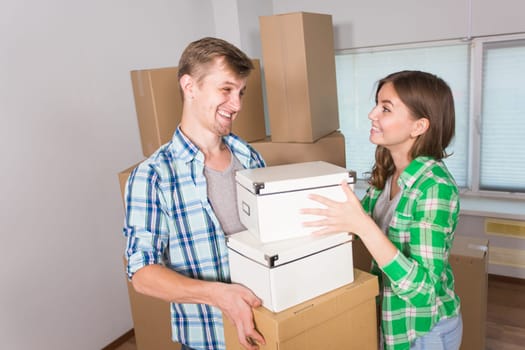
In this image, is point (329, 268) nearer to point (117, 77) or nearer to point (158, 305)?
point (158, 305)

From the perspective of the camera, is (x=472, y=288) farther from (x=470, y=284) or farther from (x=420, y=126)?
(x=420, y=126)

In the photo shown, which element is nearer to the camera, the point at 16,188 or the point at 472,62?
the point at 16,188

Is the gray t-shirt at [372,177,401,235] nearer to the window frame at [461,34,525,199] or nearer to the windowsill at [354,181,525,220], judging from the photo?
the windowsill at [354,181,525,220]

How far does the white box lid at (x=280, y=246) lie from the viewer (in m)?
0.93

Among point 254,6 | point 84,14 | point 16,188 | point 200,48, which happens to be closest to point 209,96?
point 200,48

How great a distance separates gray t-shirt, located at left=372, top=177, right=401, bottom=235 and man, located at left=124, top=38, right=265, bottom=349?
42 centimetres

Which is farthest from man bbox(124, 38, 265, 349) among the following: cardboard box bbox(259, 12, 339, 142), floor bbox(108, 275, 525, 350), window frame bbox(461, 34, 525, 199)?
window frame bbox(461, 34, 525, 199)

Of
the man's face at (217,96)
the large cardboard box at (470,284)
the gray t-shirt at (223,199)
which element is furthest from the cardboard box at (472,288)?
the man's face at (217,96)

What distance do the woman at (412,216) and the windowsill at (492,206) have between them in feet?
5.20

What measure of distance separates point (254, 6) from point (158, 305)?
2067mm

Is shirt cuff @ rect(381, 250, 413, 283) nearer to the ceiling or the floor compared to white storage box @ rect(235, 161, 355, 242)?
nearer to the floor

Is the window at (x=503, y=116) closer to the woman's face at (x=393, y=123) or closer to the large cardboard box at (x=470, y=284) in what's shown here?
the large cardboard box at (x=470, y=284)

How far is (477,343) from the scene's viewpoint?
2.00m

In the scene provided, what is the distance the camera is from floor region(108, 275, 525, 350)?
2.33m
